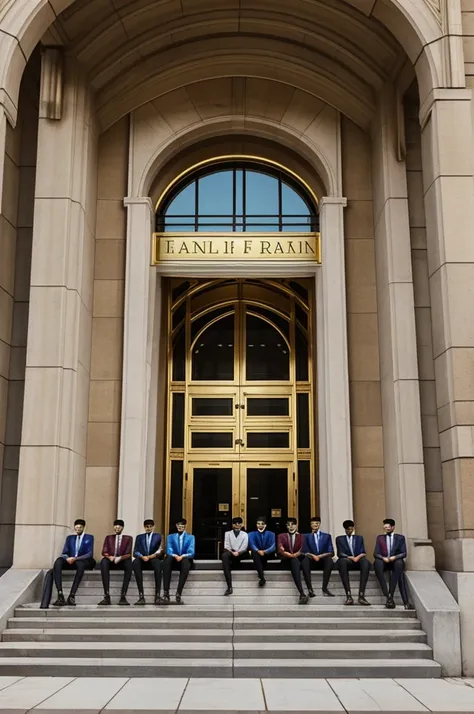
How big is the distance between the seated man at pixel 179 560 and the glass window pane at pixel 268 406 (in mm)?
5877

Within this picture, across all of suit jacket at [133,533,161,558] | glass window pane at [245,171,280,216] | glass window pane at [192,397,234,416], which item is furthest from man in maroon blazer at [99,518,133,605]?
glass window pane at [245,171,280,216]

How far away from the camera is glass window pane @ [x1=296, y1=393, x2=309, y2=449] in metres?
17.9

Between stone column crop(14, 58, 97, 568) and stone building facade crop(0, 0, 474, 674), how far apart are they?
0.13 ft

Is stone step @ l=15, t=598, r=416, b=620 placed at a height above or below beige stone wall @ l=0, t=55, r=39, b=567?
below

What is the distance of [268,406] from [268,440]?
85cm

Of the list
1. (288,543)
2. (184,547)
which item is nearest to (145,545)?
(184,547)

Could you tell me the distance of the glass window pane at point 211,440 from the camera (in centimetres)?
1788

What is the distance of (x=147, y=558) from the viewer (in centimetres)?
1212

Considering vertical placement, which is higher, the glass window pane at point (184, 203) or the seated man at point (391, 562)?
the glass window pane at point (184, 203)

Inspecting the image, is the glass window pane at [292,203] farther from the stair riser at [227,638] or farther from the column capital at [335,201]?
the stair riser at [227,638]

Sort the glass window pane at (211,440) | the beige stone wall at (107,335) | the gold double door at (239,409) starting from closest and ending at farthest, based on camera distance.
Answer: the beige stone wall at (107,335) < the gold double door at (239,409) < the glass window pane at (211,440)

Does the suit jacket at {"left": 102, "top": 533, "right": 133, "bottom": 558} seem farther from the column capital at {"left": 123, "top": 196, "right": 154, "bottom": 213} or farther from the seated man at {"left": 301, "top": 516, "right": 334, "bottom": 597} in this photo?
the column capital at {"left": 123, "top": 196, "right": 154, "bottom": 213}

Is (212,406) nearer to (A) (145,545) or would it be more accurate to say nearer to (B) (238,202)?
(B) (238,202)

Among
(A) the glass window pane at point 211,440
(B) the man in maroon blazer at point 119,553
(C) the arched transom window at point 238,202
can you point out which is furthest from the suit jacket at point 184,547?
(C) the arched transom window at point 238,202
